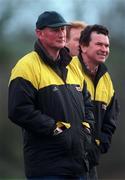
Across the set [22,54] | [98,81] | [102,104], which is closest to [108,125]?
[102,104]

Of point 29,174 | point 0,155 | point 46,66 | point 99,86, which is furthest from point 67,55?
point 0,155

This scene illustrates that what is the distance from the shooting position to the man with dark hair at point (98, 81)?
217 inches

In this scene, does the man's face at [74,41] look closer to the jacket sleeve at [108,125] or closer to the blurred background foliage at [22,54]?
the jacket sleeve at [108,125]

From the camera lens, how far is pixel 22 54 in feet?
41.5

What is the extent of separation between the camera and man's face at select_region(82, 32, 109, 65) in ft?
18.2

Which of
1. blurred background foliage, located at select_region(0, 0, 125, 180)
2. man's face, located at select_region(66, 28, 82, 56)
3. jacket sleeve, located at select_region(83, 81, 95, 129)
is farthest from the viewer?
blurred background foliage, located at select_region(0, 0, 125, 180)

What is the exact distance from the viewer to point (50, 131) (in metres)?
4.76

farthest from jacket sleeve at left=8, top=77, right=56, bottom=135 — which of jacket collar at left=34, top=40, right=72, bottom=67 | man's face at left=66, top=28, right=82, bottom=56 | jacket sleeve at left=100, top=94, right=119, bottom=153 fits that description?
man's face at left=66, top=28, right=82, bottom=56

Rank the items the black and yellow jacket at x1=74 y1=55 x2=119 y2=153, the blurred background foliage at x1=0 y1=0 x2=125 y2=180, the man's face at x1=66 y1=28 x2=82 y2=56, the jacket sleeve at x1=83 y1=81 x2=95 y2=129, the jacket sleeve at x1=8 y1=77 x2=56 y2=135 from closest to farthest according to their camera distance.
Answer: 1. the jacket sleeve at x1=8 y1=77 x2=56 y2=135
2. the jacket sleeve at x1=83 y1=81 x2=95 y2=129
3. the black and yellow jacket at x1=74 y1=55 x2=119 y2=153
4. the man's face at x1=66 y1=28 x2=82 y2=56
5. the blurred background foliage at x1=0 y1=0 x2=125 y2=180

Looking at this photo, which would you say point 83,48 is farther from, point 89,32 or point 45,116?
point 45,116

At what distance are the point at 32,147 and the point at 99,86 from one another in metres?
0.98

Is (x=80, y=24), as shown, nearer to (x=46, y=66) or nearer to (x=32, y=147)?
(x=46, y=66)

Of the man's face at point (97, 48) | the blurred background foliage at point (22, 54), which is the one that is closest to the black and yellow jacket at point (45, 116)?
the man's face at point (97, 48)

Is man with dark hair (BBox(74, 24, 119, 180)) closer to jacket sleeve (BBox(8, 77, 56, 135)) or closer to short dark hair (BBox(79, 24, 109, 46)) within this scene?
short dark hair (BBox(79, 24, 109, 46))
